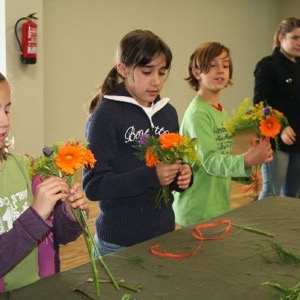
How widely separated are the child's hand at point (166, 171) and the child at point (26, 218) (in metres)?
0.46

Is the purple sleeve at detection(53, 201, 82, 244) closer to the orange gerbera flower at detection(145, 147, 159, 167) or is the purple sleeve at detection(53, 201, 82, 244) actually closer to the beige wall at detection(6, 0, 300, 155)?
the orange gerbera flower at detection(145, 147, 159, 167)

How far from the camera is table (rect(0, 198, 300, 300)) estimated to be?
153cm

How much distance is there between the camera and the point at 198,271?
5.55 ft

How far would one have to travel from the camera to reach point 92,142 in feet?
7.46

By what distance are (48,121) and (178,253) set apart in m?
4.66

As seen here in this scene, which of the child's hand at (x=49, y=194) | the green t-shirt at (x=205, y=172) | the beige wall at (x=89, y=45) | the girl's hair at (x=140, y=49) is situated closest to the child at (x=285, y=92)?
the green t-shirt at (x=205, y=172)

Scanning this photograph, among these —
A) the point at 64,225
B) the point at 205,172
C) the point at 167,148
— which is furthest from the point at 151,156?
the point at 205,172

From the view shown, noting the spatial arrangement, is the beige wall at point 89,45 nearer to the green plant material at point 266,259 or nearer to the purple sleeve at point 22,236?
the purple sleeve at point 22,236

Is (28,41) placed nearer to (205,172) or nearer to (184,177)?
(205,172)

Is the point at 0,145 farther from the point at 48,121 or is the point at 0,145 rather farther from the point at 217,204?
the point at 48,121

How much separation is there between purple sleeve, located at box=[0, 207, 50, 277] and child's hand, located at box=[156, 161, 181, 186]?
68cm

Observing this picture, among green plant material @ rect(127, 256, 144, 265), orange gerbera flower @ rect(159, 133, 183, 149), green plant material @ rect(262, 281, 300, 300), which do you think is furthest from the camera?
orange gerbera flower @ rect(159, 133, 183, 149)

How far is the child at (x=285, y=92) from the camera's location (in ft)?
12.5

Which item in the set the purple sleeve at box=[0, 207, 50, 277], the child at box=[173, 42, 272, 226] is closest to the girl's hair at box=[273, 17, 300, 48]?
the child at box=[173, 42, 272, 226]
